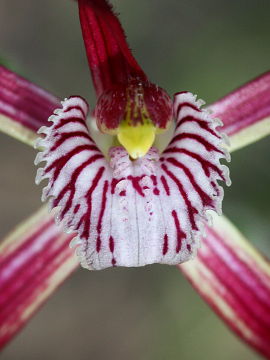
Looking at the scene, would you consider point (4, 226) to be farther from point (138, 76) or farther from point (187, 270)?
point (138, 76)

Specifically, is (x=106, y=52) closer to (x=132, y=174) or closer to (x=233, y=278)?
(x=132, y=174)

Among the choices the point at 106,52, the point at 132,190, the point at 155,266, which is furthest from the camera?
the point at 155,266

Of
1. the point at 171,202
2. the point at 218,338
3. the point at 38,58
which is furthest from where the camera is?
the point at 38,58

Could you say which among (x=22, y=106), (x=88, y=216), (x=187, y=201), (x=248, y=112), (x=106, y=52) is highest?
(x=22, y=106)

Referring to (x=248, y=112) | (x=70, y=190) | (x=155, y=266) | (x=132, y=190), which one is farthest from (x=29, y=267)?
(x=155, y=266)

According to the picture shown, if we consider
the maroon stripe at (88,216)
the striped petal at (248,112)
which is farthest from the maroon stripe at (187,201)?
the striped petal at (248,112)

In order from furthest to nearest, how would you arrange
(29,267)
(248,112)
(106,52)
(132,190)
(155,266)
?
(155,266), (29,267), (248,112), (106,52), (132,190)

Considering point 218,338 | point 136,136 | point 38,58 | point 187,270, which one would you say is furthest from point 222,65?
point 136,136

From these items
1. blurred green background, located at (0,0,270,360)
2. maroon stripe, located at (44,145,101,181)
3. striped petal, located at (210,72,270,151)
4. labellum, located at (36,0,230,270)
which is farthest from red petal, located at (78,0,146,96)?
blurred green background, located at (0,0,270,360)
